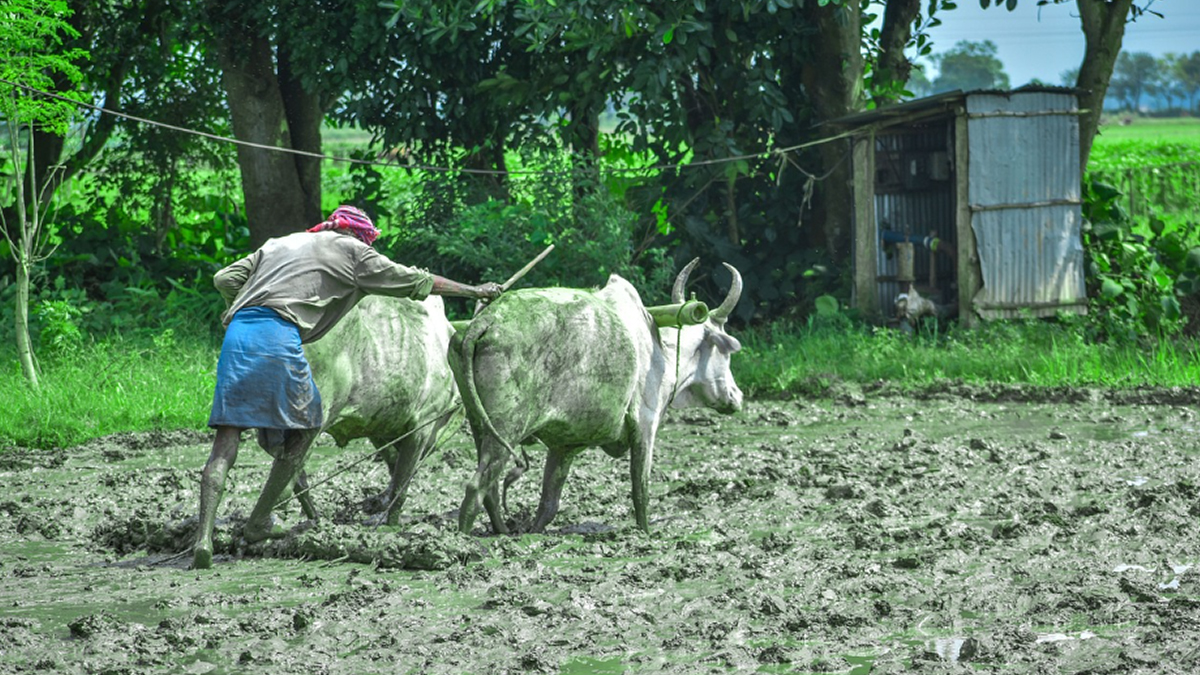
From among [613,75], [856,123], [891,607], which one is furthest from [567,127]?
[891,607]

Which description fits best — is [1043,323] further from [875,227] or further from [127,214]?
[127,214]

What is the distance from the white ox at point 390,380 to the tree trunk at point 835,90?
24.1 feet

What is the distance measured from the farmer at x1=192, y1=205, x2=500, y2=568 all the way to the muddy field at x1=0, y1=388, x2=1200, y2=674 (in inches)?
13.0

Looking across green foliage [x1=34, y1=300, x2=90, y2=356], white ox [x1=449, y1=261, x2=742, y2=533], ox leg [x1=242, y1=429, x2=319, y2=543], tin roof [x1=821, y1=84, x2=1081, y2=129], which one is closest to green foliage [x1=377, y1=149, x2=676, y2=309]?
tin roof [x1=821, y1=84, x2=1081, y2=129]

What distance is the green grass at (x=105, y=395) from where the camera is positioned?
9.83 m

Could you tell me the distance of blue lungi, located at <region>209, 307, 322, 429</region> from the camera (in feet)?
20.1

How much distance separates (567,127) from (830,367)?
368 centimetres

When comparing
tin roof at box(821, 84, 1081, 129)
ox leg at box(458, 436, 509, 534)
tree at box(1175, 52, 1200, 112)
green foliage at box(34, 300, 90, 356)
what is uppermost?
tree at box(1175, 52, 1200, 112)

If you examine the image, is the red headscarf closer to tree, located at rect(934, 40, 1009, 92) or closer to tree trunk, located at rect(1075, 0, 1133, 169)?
tree trunk, located at rect(1075, 0, 1133, 169)

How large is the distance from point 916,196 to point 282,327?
31.6 ft

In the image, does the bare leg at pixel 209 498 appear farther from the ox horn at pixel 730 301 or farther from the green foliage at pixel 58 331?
the green foliage at pixel 58 331

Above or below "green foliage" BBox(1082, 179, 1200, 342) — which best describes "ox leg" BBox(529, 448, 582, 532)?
below

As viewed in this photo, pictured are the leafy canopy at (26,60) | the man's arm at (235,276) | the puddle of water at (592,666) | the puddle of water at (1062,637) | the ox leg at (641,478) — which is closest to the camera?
the puddle of water at (592,666)

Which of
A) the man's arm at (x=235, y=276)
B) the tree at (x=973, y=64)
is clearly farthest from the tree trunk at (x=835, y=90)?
the tree at (x=973, y=64)
